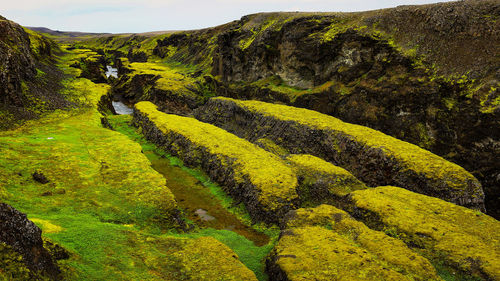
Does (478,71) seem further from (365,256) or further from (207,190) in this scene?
(207,190)

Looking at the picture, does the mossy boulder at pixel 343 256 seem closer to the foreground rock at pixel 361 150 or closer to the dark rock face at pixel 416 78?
the foreground rock at pixel 361 150

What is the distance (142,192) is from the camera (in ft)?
66.1

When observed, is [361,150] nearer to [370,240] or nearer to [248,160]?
[248,160]

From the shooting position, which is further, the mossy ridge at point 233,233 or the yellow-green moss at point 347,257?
the mossy ridge at point 233,233

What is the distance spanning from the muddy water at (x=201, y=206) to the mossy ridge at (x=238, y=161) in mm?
1504

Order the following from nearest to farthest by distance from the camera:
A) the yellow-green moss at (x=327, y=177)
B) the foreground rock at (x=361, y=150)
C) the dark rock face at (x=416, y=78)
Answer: the foreground rock at (x=361, y=150)
the yellow-green moss at (x=327, y=177)
the dark rock face at (x=416, y=78)

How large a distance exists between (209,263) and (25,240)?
710 centimetres

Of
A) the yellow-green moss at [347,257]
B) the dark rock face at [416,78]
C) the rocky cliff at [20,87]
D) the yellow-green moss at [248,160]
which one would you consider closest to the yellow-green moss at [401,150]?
the dark rock face at [416,78]

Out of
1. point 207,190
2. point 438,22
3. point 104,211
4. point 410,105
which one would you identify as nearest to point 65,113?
point 207,190

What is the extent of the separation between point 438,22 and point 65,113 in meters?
50.6

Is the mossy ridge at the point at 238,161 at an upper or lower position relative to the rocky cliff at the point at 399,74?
lower

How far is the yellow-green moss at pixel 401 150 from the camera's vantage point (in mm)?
21531

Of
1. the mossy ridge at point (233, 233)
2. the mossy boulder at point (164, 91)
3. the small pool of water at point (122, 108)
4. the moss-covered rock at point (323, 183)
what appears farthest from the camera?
the small pool of water at point (122, 108)

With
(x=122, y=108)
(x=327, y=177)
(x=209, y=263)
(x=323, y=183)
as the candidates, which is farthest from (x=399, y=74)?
(x=122, y=108)
